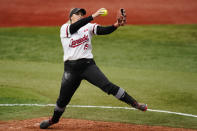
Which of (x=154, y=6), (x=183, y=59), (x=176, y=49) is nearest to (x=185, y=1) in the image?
(x=154, y=6)

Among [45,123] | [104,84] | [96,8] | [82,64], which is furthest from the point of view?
[96,8]

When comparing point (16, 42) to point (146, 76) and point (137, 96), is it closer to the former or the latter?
point (146, 76)

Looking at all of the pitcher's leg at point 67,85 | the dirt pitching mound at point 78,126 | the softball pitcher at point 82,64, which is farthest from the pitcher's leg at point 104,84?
the dirt pitching mound at point 78,126

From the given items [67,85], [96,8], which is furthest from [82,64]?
[96,8]

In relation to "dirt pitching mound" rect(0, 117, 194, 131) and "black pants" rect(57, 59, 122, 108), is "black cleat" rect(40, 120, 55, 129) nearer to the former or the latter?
"dirt pitching mound" rect(0, 117, 194, 131)

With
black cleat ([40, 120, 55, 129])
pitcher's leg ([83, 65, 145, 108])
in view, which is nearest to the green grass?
black cleat ([40, 120, 55, 129])

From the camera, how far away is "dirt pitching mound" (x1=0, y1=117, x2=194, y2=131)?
257 inches

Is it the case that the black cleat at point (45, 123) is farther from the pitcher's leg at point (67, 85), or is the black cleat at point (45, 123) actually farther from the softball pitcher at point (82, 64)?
the softball pitcher at point (82, 64)

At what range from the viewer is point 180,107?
326 inches

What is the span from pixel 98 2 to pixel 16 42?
8.23m

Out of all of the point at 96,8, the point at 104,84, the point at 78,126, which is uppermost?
the point at 104,84

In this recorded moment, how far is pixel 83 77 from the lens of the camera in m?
6.23

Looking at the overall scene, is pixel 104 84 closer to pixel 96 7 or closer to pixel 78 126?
pixel 78 126

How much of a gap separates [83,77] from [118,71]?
5.62m
